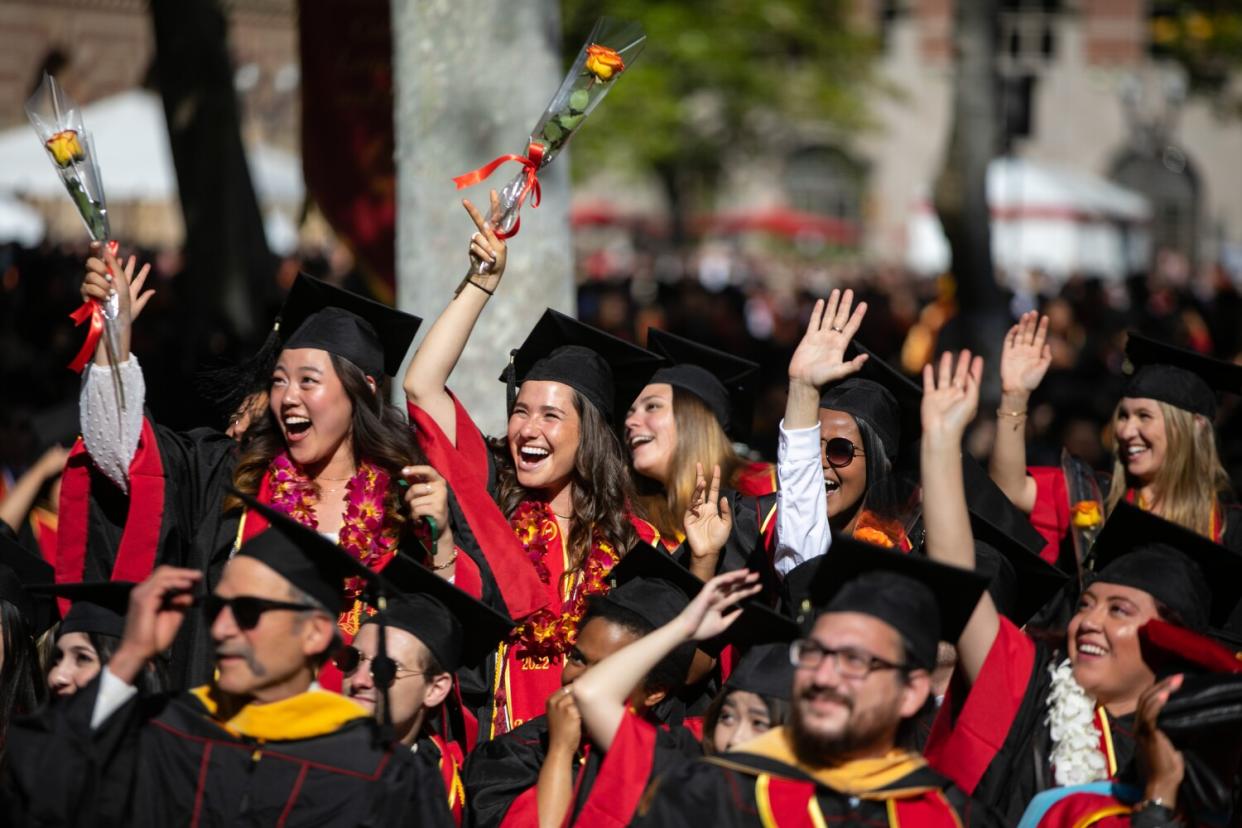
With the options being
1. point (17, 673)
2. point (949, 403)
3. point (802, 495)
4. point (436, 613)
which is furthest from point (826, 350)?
point (17, 673)

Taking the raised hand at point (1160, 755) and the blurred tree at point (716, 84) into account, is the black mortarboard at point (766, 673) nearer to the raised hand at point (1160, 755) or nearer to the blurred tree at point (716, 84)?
the raised hand at point (1160, 755)

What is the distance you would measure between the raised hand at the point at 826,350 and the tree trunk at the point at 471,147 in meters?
1.59

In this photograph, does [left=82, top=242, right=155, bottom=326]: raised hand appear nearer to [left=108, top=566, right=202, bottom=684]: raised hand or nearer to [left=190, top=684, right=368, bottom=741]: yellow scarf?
[left=108, top=566, right=202, bottom=684]: raised hand

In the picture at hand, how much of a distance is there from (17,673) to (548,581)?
1532 millimetres

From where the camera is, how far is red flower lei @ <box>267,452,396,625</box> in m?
4.70

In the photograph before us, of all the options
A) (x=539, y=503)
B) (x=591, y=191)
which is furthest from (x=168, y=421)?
(x=591, y=191)

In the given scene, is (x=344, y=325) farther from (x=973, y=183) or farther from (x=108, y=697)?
(x=973, y=183)

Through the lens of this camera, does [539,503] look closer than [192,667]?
No

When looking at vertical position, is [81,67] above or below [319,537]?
above

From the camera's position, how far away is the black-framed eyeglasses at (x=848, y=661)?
353cm

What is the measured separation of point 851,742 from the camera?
353 cm

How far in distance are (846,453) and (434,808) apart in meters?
1.96

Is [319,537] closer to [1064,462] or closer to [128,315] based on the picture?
[128,315]

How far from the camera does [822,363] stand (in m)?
4.59
